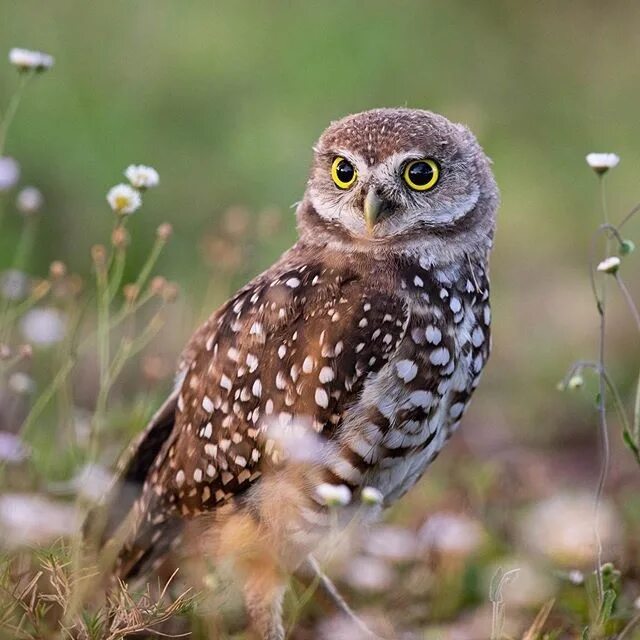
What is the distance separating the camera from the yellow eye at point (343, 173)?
12.2 ft

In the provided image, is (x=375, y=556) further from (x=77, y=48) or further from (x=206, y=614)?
(x=77, y=48)

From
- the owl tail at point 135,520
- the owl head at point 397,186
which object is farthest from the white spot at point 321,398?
the owl tail at point 135,520

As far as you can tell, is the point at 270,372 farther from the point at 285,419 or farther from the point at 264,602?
the point at 264,602

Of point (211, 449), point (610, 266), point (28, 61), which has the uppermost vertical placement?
point (610, 266)

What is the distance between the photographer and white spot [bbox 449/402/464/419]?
12.0 feet

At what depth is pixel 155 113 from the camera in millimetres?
Answer: 7844

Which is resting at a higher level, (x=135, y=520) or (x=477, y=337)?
(x=477, y=337)

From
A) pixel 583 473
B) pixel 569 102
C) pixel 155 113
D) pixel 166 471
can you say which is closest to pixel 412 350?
pixel 166 471

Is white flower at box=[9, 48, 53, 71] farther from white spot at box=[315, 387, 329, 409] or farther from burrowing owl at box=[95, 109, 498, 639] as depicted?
white spot at box=[315, 387, 329, 409]

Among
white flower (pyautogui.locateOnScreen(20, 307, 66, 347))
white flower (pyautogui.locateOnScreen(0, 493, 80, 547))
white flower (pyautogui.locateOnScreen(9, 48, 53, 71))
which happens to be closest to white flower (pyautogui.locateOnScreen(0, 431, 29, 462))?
white flower (pyautogui.locateOnScreen(0, 493, 80, 547))

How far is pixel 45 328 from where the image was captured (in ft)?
14.4

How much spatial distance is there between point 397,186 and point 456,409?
0.67 meters

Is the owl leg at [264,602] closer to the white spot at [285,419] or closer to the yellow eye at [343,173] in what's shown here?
the white spot at [285,419]

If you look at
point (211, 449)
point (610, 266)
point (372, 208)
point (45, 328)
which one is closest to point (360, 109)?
point (45, 328)
